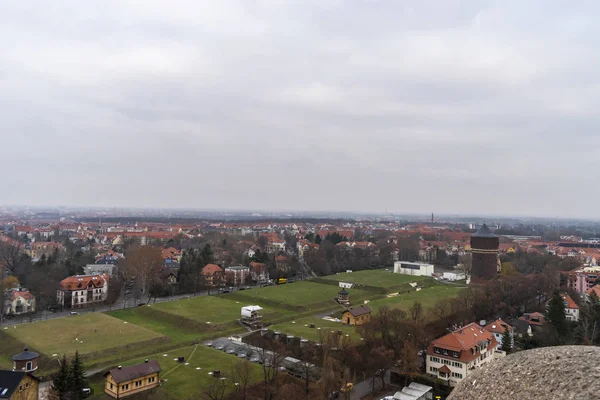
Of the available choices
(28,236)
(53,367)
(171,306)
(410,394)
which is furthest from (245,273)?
(28,236)

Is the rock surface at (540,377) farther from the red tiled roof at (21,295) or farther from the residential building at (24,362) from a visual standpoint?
the red tiled roof at (21,295)

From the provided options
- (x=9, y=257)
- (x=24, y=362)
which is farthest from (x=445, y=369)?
(x=9, y=257)

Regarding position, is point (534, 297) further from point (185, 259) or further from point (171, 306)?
point (185, 259)

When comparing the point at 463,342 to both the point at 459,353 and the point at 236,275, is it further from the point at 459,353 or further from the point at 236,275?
the point at 236,275

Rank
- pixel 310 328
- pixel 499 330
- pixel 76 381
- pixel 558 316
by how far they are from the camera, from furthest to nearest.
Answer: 1. pixel 558 316
2. pixel 310 328
3. pixel 499 330
4. pixel 76 381

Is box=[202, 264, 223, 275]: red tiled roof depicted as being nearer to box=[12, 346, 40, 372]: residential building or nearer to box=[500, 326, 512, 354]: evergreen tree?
box=[12, 346, 40, 372]: residential building

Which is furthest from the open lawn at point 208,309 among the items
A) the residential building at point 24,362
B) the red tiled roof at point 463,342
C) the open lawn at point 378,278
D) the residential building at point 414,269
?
the residential building at point 414,269
